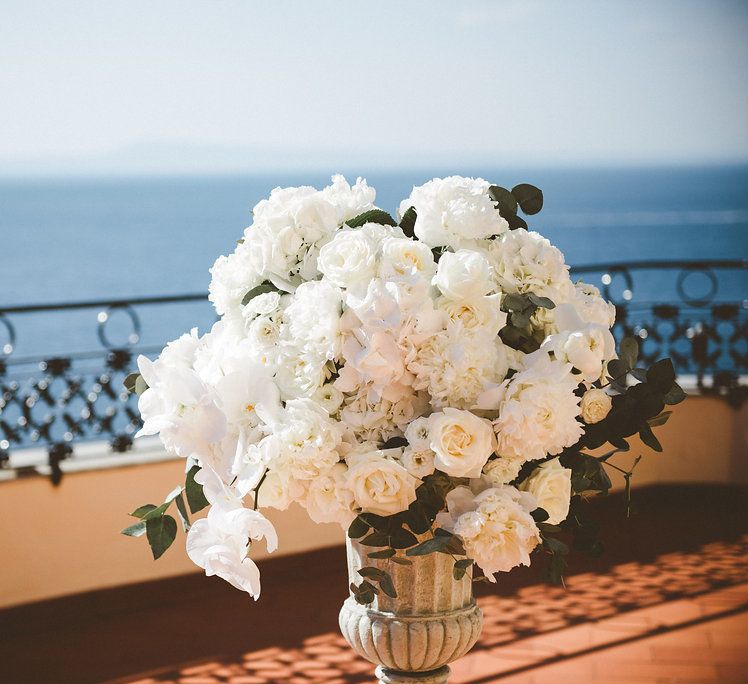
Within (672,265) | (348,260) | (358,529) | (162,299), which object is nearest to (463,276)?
(348,260)

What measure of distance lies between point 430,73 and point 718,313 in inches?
2054

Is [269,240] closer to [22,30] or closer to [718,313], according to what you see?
[718,313]

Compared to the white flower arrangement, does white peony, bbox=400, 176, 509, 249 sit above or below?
above

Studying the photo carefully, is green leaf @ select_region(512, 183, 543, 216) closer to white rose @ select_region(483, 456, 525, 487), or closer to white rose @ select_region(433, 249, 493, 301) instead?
white rose @ select_region(433, 249, 493, 301)

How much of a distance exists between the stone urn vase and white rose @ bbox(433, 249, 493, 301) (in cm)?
40

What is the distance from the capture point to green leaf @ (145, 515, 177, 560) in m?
1.56

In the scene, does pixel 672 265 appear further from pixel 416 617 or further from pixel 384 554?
pixel 384 554

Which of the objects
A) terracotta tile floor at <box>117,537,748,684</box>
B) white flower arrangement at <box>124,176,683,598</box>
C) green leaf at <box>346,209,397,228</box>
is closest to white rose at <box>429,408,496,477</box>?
white flower arrangement at <box>124,176,683,598</box>

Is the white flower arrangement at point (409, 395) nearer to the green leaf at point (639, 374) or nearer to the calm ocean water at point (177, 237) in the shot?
the green leaf at point (639, 374)

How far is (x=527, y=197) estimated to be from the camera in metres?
1.64

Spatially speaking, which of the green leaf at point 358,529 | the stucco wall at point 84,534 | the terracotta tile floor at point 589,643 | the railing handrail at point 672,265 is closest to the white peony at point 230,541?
the green leaf at point 358,529

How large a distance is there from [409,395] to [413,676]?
491 mm

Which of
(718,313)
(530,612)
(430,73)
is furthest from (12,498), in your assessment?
(430,73)

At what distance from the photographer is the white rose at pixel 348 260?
4.72ft
